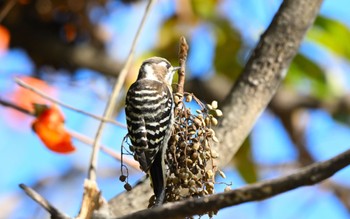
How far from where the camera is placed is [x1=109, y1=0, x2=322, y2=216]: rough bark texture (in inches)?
109

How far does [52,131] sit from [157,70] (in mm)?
443

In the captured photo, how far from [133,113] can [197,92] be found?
4.51 feet

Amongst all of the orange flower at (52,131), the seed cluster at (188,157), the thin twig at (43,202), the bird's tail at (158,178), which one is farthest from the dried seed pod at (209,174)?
the orange flower at (52,131)

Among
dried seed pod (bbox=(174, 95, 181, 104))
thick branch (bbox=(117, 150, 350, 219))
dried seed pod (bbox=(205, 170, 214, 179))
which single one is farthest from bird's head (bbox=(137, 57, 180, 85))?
thick branch (bbox=(117, 150, 350, 219))

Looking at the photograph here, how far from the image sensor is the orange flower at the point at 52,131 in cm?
281

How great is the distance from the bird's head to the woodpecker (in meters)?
0.03

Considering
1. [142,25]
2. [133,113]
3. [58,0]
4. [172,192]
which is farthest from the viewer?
[58,0]

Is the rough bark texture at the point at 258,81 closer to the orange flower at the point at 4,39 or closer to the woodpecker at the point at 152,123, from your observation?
the woodpecker at the point at 152,123

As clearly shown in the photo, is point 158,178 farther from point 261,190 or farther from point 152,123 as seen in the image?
point 261,190

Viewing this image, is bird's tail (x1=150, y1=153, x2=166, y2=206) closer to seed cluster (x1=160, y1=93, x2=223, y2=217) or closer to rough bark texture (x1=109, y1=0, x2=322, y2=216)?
seed cluster (x1=160, y1=93, x2=223, y2=217)

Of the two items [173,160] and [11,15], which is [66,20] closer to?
[11,15]

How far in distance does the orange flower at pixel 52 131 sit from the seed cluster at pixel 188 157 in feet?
2.10

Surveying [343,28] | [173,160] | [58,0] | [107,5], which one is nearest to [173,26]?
[107,5]

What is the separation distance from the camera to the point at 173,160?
7.21 feet
